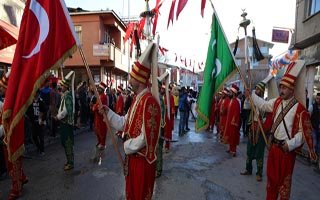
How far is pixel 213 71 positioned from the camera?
5.89 m

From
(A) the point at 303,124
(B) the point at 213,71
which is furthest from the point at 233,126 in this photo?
(A) the point at 303,124

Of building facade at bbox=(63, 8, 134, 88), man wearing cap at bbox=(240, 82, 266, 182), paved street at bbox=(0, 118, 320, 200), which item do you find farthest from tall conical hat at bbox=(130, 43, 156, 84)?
building facade at bbox=(63, 8, 134, 88)

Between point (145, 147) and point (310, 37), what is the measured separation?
13.9m

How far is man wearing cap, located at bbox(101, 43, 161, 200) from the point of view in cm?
371

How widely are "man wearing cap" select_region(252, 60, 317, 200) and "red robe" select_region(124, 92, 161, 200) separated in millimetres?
1959

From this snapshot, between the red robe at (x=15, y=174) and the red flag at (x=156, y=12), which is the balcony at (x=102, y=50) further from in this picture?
the red robe at (x=15, y=174)

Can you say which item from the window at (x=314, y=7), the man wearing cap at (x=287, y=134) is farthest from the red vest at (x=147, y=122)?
the window at (x=314, y=7)

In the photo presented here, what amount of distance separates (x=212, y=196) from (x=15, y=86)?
3.95m

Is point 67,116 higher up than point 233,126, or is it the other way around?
point 67,116

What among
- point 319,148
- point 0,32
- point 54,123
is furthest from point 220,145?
point 0,32

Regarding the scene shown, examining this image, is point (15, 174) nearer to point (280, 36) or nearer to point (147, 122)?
point (147, 122)

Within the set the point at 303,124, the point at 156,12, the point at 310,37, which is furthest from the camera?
the point at 156,12

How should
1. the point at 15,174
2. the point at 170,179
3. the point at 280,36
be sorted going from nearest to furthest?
the point at 15,174, the point at 170,179, the point at 280,36

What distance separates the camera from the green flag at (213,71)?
18.9 ft
